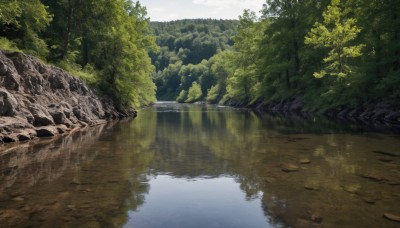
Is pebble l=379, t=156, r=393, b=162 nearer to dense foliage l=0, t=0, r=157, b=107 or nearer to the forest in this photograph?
the forest

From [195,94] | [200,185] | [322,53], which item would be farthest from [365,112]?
[195,94]

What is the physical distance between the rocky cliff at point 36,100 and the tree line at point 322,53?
27.4 m

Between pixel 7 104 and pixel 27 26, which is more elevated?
pixel 27 26

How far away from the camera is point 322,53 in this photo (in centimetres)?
5034

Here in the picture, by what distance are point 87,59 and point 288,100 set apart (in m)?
32.4

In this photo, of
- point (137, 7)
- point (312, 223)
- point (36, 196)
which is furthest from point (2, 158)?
point (137, 7)

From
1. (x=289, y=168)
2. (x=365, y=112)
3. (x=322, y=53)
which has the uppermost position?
(x=322, y=53)

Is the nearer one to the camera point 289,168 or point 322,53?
point 289,168

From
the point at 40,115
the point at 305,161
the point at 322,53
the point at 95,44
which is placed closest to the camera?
the point at 305,161

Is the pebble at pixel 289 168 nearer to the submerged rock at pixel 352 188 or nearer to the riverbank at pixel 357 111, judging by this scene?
the submerged rock at pixel 352 188

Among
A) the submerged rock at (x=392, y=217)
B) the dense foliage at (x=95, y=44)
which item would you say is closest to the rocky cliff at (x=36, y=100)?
the dense foliage at (x=95, y=44)

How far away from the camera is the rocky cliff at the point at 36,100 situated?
65.1ft

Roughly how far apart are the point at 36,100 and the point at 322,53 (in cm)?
4014

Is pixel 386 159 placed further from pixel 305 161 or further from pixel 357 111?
pixel 357 111
